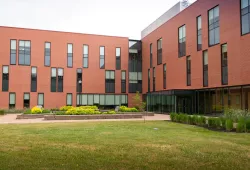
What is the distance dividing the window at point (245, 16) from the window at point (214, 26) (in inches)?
136

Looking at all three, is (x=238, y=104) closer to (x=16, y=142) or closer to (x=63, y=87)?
(x=16, y=142)

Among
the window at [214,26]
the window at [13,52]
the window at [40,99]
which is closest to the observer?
the window at [214,26]

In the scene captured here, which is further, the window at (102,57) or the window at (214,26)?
→ the window at (102,57)

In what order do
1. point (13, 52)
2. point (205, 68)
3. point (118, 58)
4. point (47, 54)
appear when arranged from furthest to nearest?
point (118, 58) < point (47, 54) < point (13, 52) < point (205, 68)

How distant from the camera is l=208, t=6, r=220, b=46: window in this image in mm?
28188

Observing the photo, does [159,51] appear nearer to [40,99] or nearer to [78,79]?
[78,79]

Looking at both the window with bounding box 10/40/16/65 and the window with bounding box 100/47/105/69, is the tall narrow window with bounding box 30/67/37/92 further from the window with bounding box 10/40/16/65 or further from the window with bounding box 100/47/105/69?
the window with bounding box 100/47/105/69

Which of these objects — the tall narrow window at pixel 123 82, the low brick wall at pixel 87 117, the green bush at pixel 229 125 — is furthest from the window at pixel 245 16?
the tall narrow window at pixel 123 82

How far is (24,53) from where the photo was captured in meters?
42.8

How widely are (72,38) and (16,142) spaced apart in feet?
121

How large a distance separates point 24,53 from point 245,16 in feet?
110

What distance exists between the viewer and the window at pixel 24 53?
42.6 m

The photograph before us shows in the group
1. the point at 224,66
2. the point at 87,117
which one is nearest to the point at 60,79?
the point at 87,117

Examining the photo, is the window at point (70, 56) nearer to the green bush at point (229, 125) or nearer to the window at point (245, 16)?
the window at point (245, 16)
